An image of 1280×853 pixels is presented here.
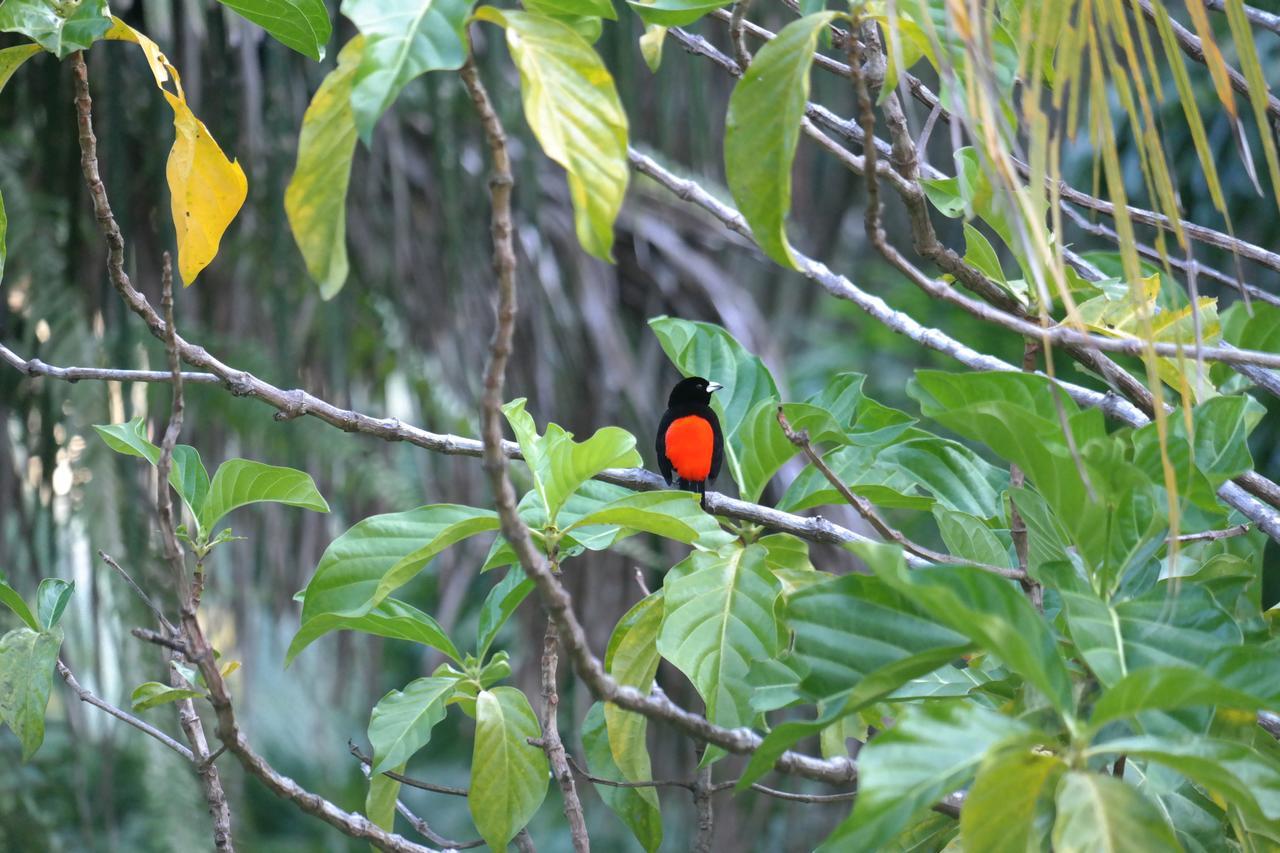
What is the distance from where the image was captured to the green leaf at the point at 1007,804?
90 centimetres

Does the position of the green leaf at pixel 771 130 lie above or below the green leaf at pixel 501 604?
above

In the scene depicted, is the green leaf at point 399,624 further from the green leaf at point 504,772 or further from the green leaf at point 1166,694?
the green leaf at point 1166,694

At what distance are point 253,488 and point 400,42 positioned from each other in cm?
67

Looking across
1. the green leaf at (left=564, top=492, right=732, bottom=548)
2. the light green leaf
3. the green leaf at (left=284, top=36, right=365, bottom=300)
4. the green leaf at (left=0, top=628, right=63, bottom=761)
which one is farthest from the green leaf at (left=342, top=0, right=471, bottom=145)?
the green leaf at (left=0, top=628, right=63, bottom=761)

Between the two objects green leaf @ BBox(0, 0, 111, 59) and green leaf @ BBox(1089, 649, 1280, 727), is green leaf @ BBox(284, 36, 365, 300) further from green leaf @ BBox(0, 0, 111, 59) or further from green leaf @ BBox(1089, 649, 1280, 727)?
green leaf @ BBox(1089, 649, 1280, 727)

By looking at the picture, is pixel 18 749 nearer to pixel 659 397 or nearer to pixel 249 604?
pixel 249 604

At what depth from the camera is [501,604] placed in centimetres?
141

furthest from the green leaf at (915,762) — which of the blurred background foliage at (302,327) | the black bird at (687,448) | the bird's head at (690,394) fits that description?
the bird's head at (690,394)

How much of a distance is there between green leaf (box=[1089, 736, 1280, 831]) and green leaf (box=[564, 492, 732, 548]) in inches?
17.7

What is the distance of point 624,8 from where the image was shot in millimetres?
3041

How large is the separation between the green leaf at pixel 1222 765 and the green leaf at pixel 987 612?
63 mm

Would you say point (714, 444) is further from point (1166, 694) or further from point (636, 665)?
point (1166, 694)

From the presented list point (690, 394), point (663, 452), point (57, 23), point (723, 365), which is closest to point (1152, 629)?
point (723, 365)

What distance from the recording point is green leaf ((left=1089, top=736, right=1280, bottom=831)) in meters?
0.88
